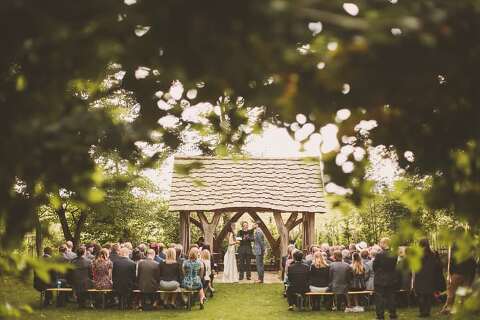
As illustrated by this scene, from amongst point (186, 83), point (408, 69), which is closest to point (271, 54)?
point (186, 83)

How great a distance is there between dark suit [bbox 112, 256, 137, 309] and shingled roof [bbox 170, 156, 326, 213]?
6.03 meters

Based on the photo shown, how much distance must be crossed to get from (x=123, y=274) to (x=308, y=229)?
908 cm

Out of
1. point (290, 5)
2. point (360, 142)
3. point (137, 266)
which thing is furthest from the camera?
point (137, 266)

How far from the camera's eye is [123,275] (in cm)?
1355

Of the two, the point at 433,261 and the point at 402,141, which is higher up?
the point at 402,141

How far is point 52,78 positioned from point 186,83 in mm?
559

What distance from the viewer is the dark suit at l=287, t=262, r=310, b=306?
13594 millimetres

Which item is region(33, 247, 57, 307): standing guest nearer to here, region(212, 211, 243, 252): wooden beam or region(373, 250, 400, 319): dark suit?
region(373, 250, 400, 319): dark suit

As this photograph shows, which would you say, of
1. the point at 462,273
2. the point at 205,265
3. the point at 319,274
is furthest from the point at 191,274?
the point at 462,273

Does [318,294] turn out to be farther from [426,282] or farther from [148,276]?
[148,276]

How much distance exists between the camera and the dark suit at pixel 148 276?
Answer: 13461 millimetres

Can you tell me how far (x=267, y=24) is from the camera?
209 centimetres

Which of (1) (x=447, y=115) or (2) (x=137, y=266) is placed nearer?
(1) (x=447, y=115)

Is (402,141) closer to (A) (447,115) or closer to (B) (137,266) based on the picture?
(A) (447,115)
